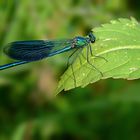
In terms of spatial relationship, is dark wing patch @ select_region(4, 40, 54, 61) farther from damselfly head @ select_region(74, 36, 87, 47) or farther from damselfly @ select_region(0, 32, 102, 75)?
damselfly head @ select_region(74, 36, 87, 47)

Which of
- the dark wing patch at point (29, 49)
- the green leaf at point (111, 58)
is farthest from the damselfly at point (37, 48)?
the green leaf at point (111, 58)

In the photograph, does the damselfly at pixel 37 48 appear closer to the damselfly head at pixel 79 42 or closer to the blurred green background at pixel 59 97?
the damselfly head at pixel 79 42

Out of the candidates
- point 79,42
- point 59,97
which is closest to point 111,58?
point 79,42

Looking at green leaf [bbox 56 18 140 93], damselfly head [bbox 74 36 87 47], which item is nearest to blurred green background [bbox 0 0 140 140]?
damselfly head [bbox 74 36 87 47]

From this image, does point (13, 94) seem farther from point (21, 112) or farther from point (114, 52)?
point (114, 52)

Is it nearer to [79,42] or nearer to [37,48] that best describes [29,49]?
Answer: [37,48]
